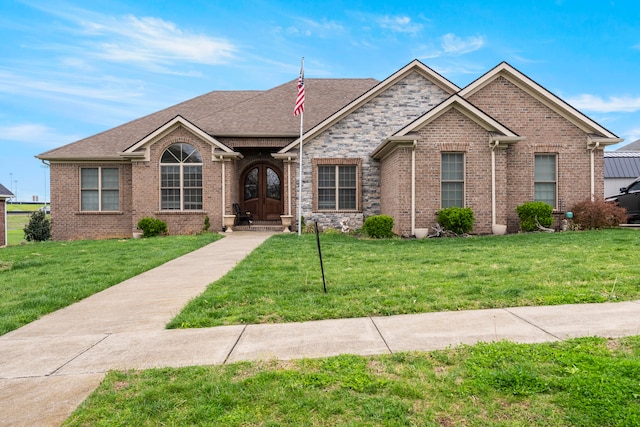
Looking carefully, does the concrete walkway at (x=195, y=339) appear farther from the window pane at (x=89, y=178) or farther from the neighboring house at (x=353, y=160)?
the window pane at (x=89, y=178)

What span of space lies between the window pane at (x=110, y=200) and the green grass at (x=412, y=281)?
10851 millimetres

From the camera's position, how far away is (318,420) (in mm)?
2506

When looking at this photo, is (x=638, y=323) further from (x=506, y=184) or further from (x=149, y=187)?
(x=149, y=187)

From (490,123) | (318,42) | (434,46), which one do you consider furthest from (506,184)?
(318,42)

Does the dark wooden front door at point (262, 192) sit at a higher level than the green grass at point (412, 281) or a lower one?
higher

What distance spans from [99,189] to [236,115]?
716 centimetres

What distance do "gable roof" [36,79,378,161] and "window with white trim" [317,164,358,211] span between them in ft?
7.67

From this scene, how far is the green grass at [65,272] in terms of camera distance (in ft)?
19.2

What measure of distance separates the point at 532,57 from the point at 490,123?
12.3 metres

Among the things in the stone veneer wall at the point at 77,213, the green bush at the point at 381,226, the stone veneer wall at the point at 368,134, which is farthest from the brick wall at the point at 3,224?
the green bush at the point at 381,226

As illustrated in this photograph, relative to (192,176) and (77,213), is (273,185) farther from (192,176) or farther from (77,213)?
(77,213)

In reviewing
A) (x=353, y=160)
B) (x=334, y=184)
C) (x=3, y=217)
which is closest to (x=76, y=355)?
(x=334, y=184)

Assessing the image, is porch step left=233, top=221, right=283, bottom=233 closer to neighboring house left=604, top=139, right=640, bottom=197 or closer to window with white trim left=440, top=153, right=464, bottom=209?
window with white trim left=440, top=153, right=464, bottom=209

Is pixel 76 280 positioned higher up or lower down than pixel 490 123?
lower down
